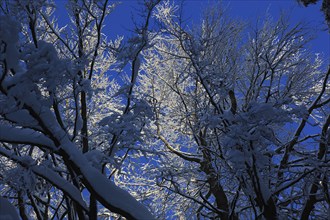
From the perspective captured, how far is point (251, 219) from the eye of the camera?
255 inches

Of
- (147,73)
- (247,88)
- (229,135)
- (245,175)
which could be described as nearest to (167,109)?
(147,73)

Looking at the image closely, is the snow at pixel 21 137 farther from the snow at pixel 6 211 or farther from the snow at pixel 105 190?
the snow at pixel 6 211

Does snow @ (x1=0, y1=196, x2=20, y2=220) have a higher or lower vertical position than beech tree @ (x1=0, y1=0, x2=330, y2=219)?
lower

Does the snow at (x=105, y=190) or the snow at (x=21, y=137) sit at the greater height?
the snow at (x=21, y=137)

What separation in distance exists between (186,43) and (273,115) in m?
3.49

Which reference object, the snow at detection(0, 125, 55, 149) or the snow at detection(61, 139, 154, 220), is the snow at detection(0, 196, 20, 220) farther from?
the snow at detection(61, 139, 154, 220)

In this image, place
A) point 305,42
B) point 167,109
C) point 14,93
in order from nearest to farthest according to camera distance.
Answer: point 14,93 → point 305,42 → point 167,109

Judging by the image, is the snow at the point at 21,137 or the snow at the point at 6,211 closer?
the snow at the point at 6,211

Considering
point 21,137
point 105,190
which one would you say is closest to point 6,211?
point 21,137

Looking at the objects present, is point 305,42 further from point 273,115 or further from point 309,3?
point 273,115

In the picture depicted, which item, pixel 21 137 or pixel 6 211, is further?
pixel 21 137

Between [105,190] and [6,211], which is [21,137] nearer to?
[6,211]

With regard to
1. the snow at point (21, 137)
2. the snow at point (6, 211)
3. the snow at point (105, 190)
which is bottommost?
the snow at point (6, 211)

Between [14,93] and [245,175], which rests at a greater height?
[245,175]
